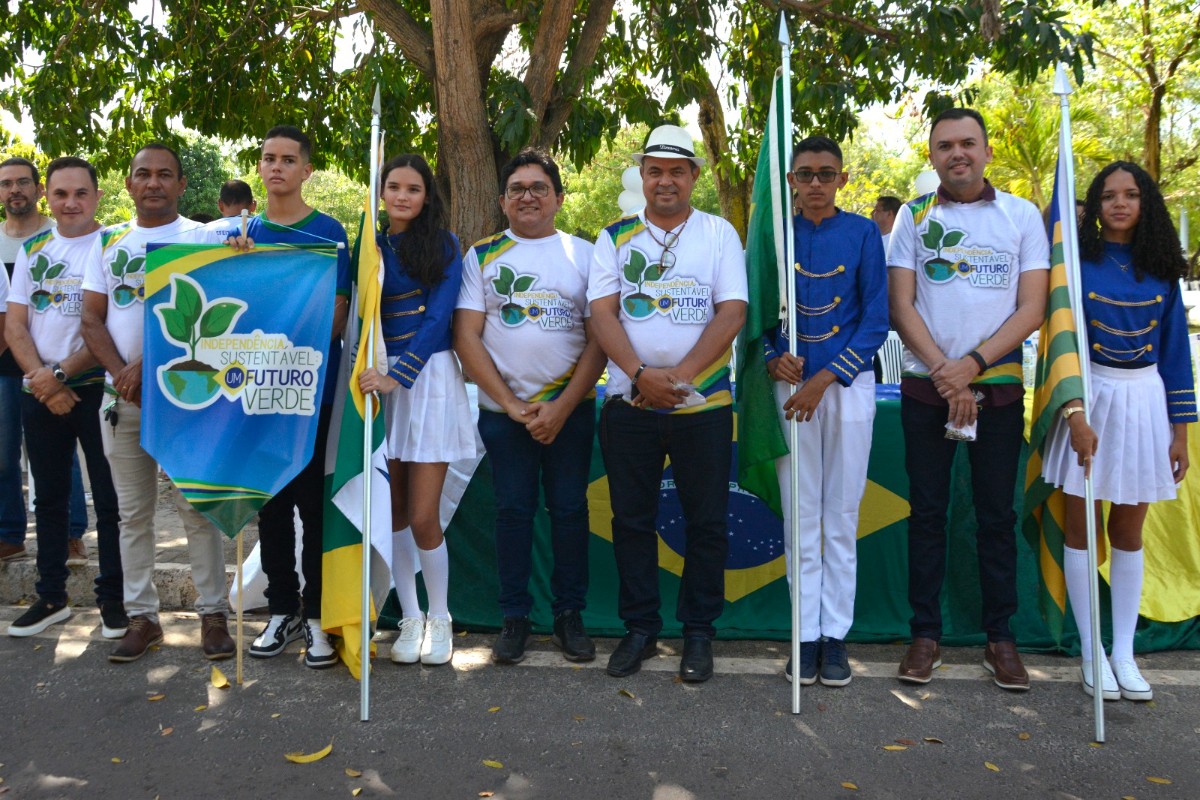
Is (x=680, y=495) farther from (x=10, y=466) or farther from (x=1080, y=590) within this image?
(x=10, y=466)

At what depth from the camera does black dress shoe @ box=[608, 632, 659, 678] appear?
169 inches

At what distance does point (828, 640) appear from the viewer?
424 cm

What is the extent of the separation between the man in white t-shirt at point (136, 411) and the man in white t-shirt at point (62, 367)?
6.9 inches

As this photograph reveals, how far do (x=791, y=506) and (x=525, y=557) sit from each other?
120 centimetres

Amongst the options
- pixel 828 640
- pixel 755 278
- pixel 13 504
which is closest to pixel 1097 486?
pixel 828 640

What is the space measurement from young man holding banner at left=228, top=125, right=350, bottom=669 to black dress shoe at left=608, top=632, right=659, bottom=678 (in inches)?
47.0

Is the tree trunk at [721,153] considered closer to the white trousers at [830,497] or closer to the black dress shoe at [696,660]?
the white trousers at [830,497]

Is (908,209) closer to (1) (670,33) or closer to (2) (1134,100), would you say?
(1) (670,33)

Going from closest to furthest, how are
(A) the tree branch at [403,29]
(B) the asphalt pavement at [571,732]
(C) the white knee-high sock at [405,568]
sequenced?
(B) the asphalt pavement at [571,732]
(C) the white knee-high sock at [405,568]
(A) the tree branch at [403,29]

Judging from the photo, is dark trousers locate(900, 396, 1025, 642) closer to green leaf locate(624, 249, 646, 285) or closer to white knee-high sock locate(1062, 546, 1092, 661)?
white knee-high sock locate(1062, 546, 1092, 661)

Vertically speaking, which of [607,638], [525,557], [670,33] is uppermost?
[670,33]

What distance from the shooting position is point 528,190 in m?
4.41

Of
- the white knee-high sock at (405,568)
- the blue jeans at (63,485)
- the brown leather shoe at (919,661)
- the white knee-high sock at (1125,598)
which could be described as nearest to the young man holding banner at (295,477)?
the white knee-high sock at (405,568)

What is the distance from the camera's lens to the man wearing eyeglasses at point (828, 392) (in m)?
4.17
